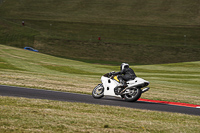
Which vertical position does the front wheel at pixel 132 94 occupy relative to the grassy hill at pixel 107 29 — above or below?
below

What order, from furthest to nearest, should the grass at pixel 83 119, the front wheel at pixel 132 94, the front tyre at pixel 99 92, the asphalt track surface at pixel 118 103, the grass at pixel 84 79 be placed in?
the grass at pixel 84 79
the front tyre at pixel 99 92
the front wheel at pixel 132 94
the asphalt track surface at pixel 118 103
the grass at pixel 83 119

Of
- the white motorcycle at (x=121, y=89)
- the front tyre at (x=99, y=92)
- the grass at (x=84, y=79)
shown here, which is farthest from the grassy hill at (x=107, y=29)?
the white motorcycle at (x=121, y=89)

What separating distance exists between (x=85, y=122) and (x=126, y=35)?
65.1 m

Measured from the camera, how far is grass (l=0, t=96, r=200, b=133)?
22.5 ft

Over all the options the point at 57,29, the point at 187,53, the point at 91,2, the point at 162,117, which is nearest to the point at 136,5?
the point at 91,2

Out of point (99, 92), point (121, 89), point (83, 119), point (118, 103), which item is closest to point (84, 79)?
point (99, 92)

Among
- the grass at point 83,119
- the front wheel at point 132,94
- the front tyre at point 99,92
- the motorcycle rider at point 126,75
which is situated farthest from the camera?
the front tyre at point 99,92

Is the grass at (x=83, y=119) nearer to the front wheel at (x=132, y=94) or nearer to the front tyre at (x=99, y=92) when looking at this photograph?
the front wheel at (x=132, y=94)

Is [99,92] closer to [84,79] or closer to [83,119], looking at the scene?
[83,119]

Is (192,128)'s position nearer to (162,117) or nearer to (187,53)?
(162,117)

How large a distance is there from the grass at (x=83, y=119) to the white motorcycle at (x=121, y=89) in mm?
2734

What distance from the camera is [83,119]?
7906 millimetres

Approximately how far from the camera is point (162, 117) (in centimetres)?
920

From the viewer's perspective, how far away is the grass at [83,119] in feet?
22.5
